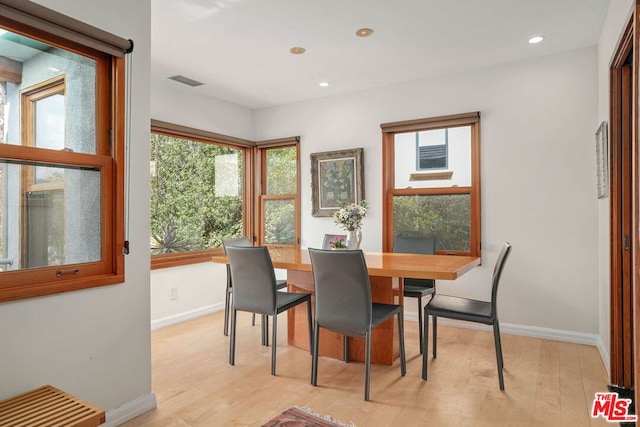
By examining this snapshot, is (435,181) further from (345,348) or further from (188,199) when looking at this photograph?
(188,199)

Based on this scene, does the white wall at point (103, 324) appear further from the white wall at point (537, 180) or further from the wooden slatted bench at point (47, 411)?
the white wall at point (537, 180)

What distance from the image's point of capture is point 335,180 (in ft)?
15.7

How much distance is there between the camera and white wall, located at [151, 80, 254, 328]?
4.14 meters

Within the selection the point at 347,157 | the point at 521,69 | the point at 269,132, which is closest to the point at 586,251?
the point at 521,69

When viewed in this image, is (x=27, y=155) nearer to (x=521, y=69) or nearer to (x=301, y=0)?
(x=301, y=0)

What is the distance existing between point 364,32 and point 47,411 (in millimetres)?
3017

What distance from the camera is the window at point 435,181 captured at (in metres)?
3.99

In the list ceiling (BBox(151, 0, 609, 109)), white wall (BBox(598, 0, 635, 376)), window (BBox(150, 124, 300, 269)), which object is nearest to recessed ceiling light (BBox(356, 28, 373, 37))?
ceiling (BBox(151, 0, 609, 109))

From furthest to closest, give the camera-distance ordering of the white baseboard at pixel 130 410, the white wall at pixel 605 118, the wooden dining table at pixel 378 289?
the wooden dining table at pixel 378 289, the white wall at pixel 605 118, the white baseboard at pixel 130 410

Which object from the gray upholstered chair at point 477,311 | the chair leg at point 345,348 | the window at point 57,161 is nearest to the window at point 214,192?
the window at point 57,161

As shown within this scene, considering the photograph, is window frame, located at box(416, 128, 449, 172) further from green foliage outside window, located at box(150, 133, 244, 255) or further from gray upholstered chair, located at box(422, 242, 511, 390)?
green foliage outside window, located at box(150, 133, 244, 255)

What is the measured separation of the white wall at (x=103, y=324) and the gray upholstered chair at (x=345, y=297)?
1043mm

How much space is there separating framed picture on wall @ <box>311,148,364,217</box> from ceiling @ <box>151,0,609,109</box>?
854 millimetres

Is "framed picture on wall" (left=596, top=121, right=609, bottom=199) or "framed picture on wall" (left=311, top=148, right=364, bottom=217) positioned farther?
"framed picture on wall" (left=311, top=148, right=364, bottom=217)
